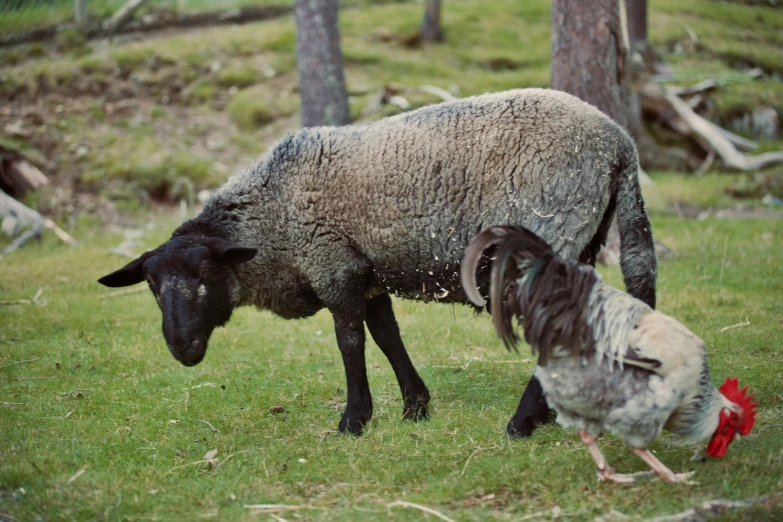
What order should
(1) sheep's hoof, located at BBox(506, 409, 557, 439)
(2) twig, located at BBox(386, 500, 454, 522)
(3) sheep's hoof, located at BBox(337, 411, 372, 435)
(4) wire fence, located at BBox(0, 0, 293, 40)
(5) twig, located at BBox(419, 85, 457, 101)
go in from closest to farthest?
(2) twig, located at BBox(386, 500, 454, 522)
(1) sheep's hoof, located at BBox(506, 409, 557, 439)
(3) sheep's hoof, located at BBox(337, 411, 372, 435)
(5) twig, located at BBox(419, 85, 457, 101)
(4) wire fence, located at BBox(0, 0, 293, 40)

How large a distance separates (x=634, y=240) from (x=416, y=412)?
2.27 m

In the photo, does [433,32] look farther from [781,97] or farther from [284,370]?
[284,370]

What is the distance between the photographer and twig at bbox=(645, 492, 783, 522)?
13.7 ft

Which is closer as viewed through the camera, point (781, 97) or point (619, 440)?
point (619, 440)

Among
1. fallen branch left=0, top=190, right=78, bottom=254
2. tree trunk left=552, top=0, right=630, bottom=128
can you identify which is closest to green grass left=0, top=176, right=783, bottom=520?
fallen branch left=0, top=190, right=78, bottom=254

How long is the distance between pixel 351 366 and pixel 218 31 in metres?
14.8

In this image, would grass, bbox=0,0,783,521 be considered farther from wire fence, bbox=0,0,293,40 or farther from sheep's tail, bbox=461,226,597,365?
wire fence, bbox=0,0,293,40

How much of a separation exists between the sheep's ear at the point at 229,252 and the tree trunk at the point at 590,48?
4.99 m

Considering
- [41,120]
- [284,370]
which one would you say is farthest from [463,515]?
[41,120]

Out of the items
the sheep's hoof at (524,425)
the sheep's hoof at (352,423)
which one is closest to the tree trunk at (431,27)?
the sheep's hoof at (352,423)

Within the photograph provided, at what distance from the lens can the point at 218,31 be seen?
19.0 m

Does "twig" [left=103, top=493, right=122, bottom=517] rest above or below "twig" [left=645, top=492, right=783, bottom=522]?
below

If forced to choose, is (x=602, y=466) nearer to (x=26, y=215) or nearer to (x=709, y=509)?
(x=709, y=509)

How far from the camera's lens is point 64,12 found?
749 inches
